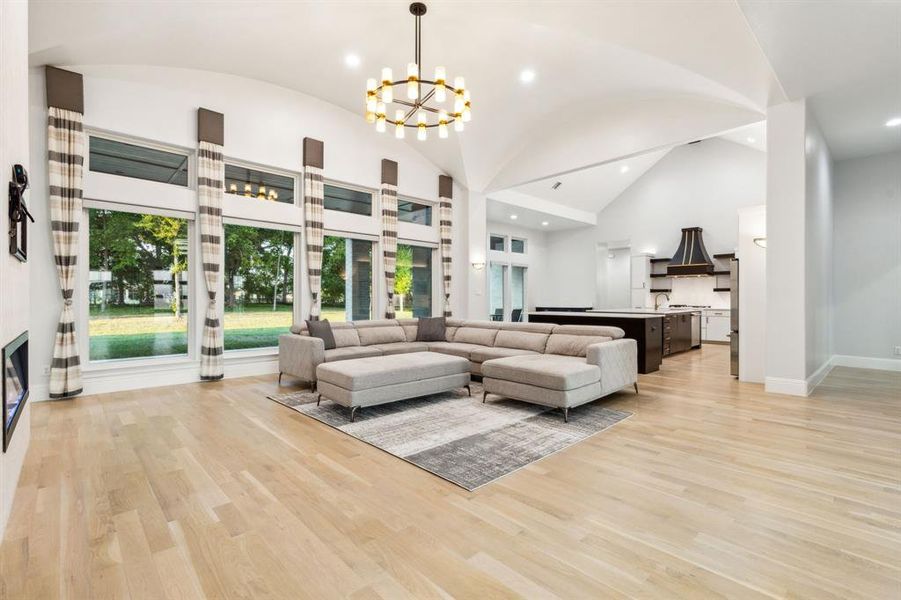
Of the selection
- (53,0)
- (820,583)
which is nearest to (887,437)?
(820,583)

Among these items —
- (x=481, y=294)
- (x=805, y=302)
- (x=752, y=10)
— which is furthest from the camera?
(x=481, y=294)

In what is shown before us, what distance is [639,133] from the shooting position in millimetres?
6664

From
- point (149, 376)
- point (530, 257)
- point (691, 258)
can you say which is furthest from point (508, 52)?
point (530, 257)

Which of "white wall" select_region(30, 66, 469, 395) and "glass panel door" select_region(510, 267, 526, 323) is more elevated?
"white wall" select_region(30, 66, 469, 395)

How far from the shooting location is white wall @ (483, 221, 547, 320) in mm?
12430

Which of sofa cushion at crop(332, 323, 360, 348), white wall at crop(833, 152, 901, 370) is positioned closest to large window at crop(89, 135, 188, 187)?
sofa cushion at crop(332, 323, 360, 348)

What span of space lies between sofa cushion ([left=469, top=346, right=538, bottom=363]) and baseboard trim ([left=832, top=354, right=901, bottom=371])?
5736 millimetres

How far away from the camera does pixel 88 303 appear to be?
5055mm

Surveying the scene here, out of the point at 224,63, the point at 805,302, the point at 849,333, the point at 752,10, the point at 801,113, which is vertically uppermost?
the point at 224,63

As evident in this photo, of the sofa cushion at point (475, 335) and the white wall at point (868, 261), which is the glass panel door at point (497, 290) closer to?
the sofa cushion at point (475, 335)

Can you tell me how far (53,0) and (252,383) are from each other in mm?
4305

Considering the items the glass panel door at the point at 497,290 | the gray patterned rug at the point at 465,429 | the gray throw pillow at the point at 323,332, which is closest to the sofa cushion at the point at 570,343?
the gray patterned rug at the point at 465,429

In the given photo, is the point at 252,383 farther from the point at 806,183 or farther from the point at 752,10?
the point at 806,183

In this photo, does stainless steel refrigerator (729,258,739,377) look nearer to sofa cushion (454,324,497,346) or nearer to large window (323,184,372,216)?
sofa cushion (454,324,497,346)
